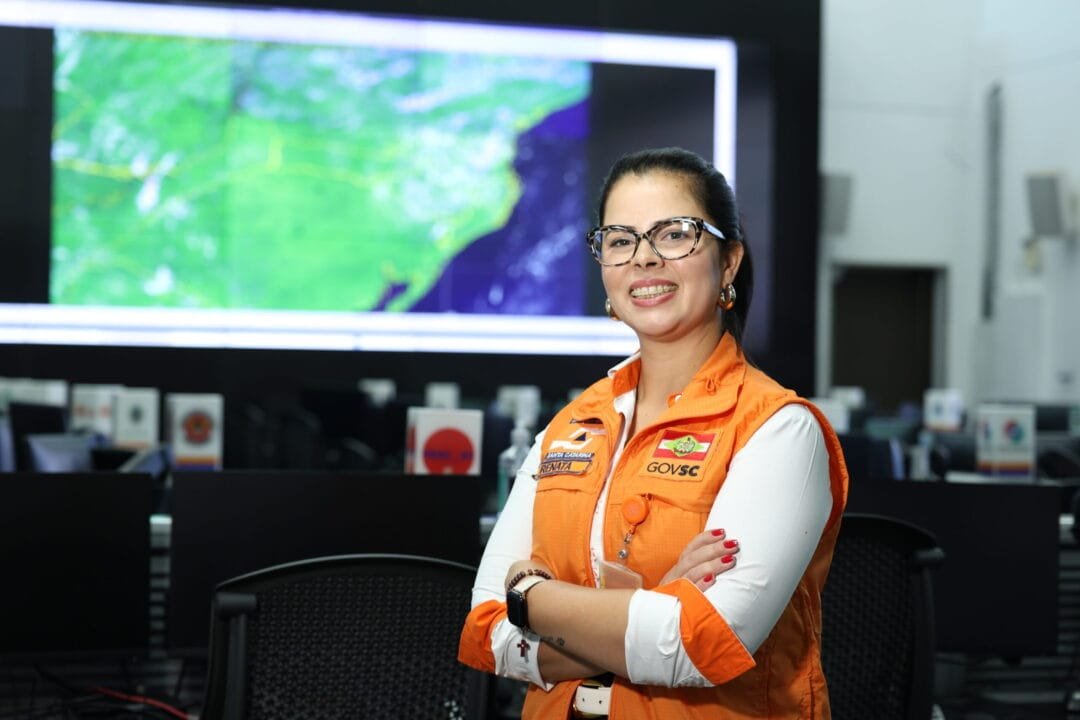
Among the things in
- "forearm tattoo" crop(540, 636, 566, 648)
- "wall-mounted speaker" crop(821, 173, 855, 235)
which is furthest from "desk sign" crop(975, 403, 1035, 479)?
"wall-mounted speaker" crop(821, 173, 855, 235)

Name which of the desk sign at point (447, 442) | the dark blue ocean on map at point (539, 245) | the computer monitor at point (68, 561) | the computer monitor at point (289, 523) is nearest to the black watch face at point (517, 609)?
the computer monitor at point (289, 523)

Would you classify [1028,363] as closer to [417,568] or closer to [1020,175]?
[1020,175]

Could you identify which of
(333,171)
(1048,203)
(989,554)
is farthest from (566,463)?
(1048,203)

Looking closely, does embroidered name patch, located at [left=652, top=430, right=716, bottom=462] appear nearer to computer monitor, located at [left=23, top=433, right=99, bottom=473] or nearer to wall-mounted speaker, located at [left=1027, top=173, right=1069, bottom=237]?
computer monitor, located at [left=23, top=433, right=99, bottom=473]

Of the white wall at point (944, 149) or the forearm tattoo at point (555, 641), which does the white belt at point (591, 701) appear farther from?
the white wall at point (944, 149)

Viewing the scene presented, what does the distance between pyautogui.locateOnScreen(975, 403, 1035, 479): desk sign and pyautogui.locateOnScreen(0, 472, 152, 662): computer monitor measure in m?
3.17

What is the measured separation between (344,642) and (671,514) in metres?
0.52

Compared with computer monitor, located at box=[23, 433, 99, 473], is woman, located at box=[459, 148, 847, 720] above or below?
above

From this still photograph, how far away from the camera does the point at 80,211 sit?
372 inches

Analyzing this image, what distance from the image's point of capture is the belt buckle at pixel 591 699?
1587 millimetres

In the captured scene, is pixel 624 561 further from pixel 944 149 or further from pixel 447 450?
pixel 944 149

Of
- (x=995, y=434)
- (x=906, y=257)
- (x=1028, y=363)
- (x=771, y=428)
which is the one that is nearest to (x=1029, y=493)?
(x=771, y=428)

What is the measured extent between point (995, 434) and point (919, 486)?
2.02 meters

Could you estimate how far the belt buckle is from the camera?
159 centimetres
